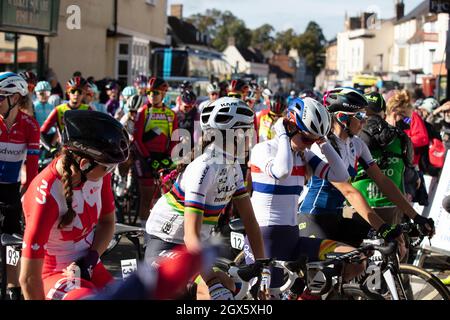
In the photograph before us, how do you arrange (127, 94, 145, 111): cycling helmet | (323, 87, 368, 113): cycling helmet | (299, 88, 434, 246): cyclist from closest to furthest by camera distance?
(299, 88, 434, 246): cyclist
(323, 87, 368, 113): cycling helmet
(127, 94, 145, 111): cycling helmet

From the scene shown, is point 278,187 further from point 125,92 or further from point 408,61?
point 408,61

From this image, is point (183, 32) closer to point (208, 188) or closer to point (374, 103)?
point (374, 103)

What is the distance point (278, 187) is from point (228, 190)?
2.43 ft

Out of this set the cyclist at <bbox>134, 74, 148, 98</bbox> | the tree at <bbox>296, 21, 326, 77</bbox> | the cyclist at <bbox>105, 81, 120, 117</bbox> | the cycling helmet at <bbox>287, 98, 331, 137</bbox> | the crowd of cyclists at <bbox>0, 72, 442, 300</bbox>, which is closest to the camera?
the crowd of cyclists at <bbox>0, 72, 442, 300</bbox>

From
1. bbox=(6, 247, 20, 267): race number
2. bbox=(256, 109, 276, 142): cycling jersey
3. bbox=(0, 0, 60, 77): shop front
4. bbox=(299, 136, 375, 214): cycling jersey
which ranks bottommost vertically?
bbox=(6, 247, 20, 267): race number

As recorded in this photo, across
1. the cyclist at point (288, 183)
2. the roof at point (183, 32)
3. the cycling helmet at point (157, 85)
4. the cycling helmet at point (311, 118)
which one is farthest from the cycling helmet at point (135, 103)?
the roof at point (183, 32)

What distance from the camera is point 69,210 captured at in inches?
153

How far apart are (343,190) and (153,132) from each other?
511cm

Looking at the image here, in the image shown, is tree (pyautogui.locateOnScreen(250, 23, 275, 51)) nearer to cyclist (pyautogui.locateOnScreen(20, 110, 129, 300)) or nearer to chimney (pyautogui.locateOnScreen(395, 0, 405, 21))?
chimney (pyautogui.locateOnScreen(395, 0, 405, 21))

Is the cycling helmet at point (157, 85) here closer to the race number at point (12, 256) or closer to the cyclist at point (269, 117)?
the cyclist at point (269, 117)

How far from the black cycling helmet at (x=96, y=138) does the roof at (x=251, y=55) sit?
116 metres

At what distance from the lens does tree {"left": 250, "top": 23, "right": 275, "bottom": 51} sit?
143 meters

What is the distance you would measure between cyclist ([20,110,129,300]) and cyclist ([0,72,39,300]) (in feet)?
9.58

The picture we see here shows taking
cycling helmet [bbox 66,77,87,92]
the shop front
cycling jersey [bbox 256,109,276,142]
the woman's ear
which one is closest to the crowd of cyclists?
the woman's ear
